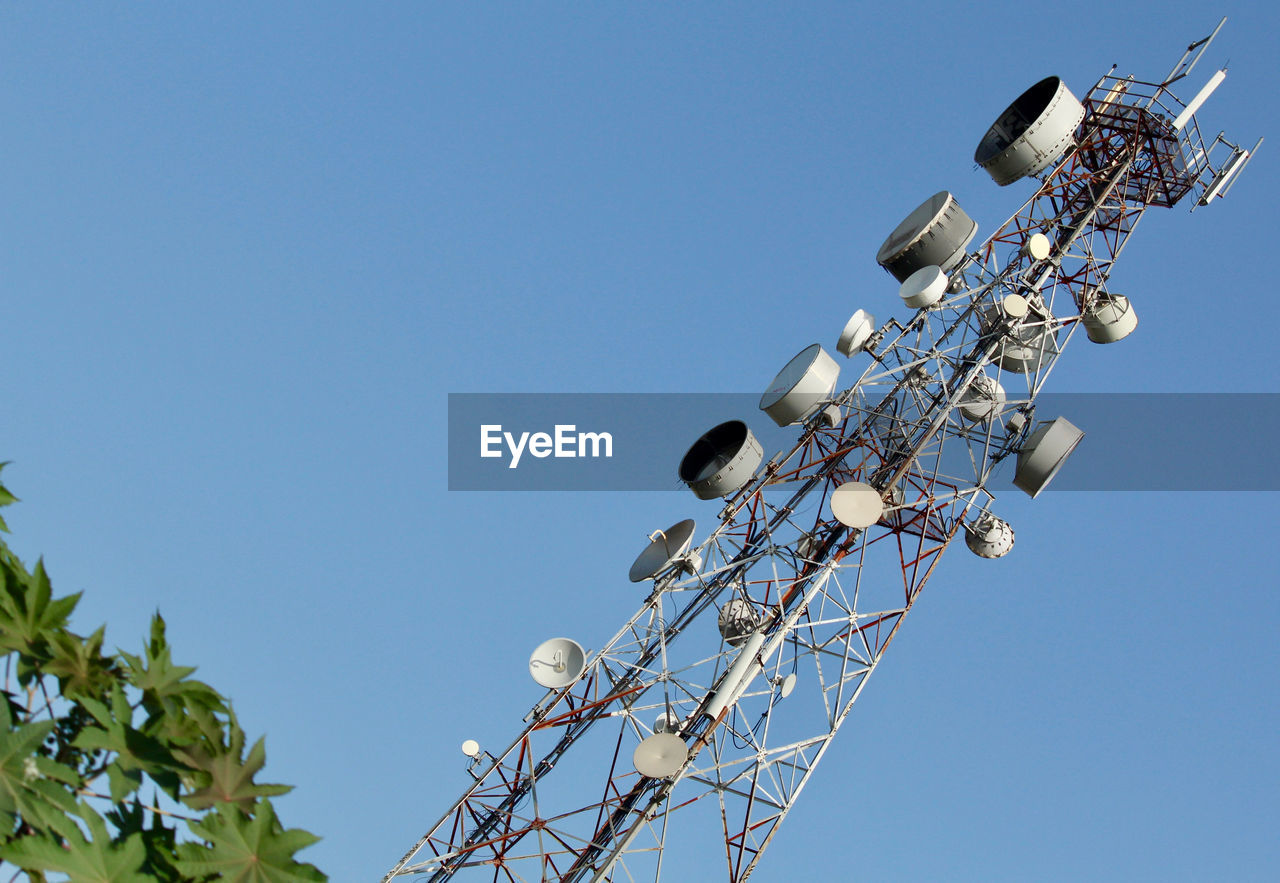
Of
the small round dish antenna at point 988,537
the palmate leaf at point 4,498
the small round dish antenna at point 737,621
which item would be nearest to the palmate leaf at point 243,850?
the palmate leaf at point 4,498

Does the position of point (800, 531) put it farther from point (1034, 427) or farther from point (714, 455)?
point (1034, 427)

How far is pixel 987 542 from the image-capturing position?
26203 millimetres

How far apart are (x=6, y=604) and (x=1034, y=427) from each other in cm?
2168

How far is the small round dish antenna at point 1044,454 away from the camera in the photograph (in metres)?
26.1

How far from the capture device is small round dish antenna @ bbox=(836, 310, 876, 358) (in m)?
27.5

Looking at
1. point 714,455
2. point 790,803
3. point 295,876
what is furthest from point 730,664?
point 295,876

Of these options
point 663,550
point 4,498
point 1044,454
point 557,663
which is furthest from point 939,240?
point 4,498

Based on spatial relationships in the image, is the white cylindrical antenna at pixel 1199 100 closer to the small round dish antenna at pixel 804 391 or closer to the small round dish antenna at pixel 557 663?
the small round dish antenna at pixel 804 391

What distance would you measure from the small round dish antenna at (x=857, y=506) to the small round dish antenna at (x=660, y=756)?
206 inches

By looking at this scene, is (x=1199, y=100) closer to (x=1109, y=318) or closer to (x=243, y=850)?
(x=1109, y=318)

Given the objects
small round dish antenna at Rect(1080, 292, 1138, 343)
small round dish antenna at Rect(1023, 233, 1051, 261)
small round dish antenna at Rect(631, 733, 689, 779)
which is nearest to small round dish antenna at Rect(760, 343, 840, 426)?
small round dish antenna at Rect(1023, 233, 1051, 261)

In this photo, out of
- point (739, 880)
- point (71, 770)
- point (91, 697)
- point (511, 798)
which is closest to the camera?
point (71, 770)

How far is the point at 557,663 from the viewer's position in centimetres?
2653

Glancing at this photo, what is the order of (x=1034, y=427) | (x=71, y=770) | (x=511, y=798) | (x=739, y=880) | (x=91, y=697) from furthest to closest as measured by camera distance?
(x=1034, y=427) → (x=511, y=798) → (x=739, y=880) → (x=91, y=697) → (x=71, y=770)
